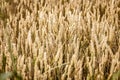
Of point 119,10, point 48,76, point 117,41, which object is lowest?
point 48,76

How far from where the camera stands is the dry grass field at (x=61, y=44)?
1328 millimetres

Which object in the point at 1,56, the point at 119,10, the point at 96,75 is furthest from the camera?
the point at 119,10

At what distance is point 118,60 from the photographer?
1402 mm

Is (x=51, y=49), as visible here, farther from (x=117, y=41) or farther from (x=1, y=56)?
(x=117, y=41)

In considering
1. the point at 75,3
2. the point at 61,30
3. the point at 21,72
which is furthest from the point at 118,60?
Result: the point at 75,3

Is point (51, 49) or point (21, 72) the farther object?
point (51, 49)

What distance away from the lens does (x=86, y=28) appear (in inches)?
68.9

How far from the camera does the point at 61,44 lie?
1.53 meters

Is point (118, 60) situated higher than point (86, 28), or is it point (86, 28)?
point (86, 28)

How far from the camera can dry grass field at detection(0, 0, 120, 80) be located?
52.3 inches

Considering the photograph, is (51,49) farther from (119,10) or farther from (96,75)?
(119,10)

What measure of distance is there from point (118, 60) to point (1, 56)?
619 mm

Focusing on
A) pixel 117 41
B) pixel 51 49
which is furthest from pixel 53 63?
pixel 117 41

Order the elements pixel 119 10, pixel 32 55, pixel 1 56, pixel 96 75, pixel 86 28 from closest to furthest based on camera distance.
Result: pixel 96 75 < pixel 1 56 < pixel 32 55 < pixel 86 28 < pixel 119 10
